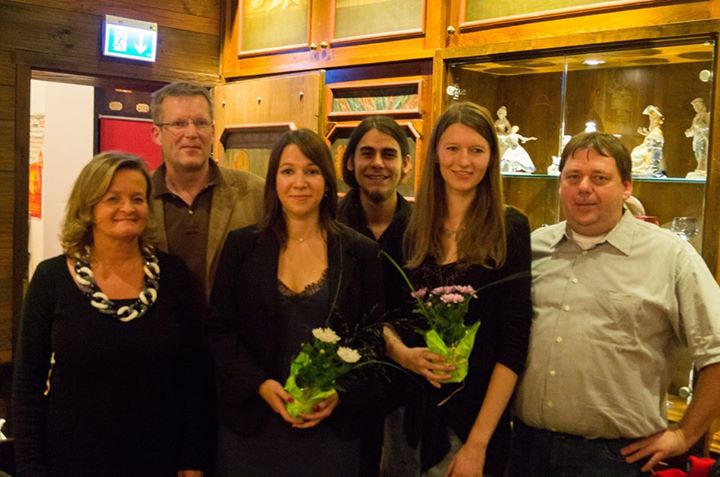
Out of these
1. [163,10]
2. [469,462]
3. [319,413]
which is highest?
[163,10]

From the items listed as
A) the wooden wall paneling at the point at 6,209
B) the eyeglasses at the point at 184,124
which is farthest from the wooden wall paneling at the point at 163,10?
the eyeglasses at the point at 184,124

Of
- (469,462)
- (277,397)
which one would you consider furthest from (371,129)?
(469,462)

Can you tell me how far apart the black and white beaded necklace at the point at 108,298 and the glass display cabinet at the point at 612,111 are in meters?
1.73

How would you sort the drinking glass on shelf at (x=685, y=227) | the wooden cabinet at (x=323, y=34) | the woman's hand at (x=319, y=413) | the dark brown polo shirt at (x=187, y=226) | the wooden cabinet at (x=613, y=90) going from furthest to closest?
the wooden cabinet at (x=323, y=34)
the drinking glass on shelf at (x=685, y=227)
the wooden cabinet at (x=613, y=90)
the dark brown polo shirt at (x=187, y=226)
the woman's hand at (x=319, y=413)

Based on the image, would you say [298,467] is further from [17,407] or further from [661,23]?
[661,23]

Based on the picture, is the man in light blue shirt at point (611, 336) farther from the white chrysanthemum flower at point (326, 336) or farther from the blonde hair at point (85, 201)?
the blonde hair at point (85, 201)

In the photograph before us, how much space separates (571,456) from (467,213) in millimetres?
680

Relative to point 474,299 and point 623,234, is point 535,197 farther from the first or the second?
point 474,299

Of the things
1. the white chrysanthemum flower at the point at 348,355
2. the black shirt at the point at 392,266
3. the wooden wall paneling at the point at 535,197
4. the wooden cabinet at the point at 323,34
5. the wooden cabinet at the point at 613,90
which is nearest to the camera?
the white chrysanthemum flower at the point at 348,355

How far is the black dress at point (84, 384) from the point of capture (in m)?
1.91

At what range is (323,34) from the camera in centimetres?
394

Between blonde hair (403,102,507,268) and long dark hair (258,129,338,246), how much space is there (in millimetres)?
230

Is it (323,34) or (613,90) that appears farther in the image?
(323,34)

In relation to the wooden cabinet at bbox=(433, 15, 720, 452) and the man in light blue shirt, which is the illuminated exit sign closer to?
the wooden cabinet at bbox=(433, 15, 720, 452)
